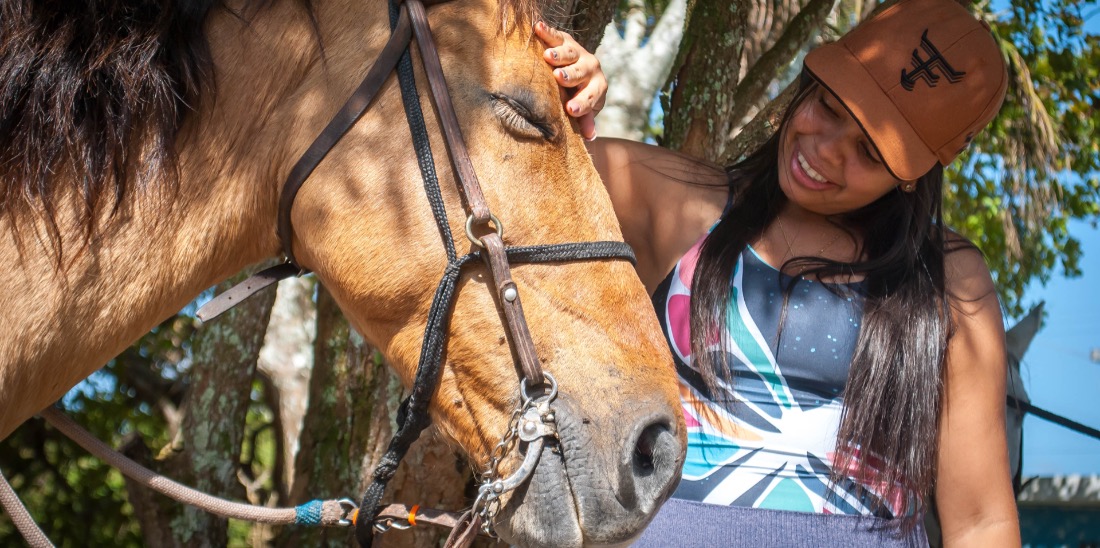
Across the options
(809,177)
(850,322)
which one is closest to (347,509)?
(850,322)

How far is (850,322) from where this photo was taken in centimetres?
211

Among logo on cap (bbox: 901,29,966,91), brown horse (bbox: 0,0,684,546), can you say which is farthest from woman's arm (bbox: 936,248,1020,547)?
brown horse (bbox: 0,0,684,546)

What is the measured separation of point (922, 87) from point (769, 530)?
1094mm

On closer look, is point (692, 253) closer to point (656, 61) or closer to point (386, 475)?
point (386, 475)

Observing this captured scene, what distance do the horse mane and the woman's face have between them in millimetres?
1410

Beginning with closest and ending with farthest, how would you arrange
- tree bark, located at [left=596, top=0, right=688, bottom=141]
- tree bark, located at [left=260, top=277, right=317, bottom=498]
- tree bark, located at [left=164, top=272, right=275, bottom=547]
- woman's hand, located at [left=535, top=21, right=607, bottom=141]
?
woman's hand, located at [left=535, top=21, right=607, bottom=141]
tree bark, located at [left=164, top=272, right=275, bottom=547]
tree bark, located at [left=596, top=0, right=688, bottom=141]
tree bark, located at [left=260, top=277, right=317, bottom=498]

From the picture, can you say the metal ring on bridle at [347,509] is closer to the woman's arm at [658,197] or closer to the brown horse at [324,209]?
the brown horse at [324,209]

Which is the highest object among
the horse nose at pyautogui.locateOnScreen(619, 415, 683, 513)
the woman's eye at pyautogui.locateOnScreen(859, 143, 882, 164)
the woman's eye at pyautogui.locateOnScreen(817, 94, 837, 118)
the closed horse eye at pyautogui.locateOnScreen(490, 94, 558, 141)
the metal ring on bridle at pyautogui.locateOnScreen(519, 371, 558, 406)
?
the woman's eye at pyautogui.locateOnScreen(817, 94, 837, 118)

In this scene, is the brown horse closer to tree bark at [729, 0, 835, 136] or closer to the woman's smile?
the woman's smile

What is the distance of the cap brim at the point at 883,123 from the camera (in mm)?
2092

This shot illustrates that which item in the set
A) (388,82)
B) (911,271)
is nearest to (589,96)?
(388,82)

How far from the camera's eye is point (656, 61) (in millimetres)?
5512

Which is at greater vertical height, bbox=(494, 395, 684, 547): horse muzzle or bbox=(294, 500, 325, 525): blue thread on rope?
bbox=(494, 395, 684, 547): horse muzzle

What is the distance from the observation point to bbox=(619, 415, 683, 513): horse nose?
1.62 m
